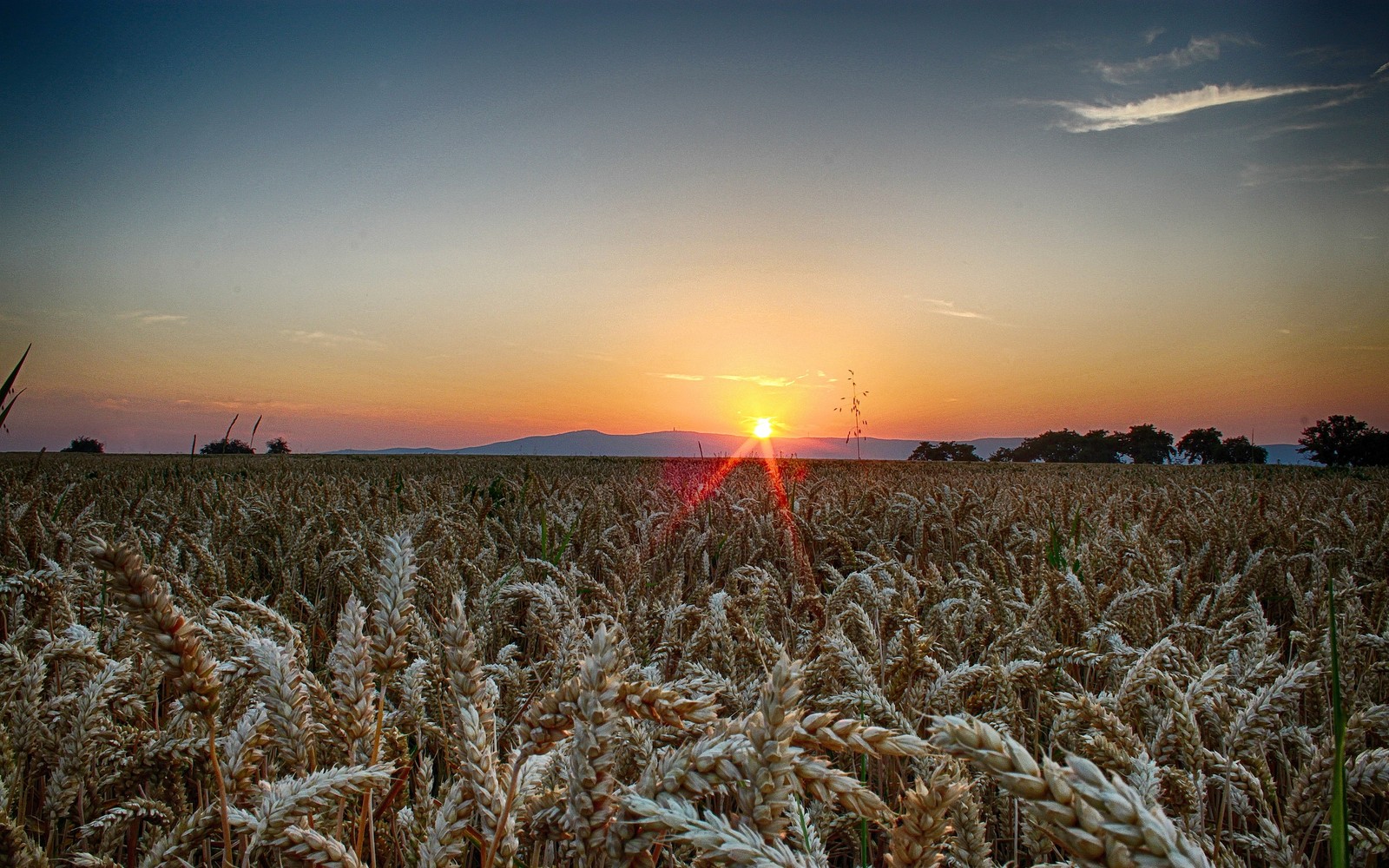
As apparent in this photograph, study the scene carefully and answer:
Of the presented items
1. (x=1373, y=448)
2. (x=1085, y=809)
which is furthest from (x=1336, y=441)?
(x=1085, y=809)

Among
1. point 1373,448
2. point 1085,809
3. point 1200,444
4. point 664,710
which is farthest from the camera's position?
point 1200,444

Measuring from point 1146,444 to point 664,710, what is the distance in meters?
116

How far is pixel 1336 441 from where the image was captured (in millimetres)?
63125

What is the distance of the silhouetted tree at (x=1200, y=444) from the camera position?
93125 millimetres

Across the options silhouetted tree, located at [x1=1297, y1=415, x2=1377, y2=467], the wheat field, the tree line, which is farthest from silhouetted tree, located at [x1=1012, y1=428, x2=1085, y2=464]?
the wheat field

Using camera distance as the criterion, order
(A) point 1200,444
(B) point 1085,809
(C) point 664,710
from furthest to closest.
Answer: (A) point 1200,444
(C) point 664,710
(B) point 1085,809

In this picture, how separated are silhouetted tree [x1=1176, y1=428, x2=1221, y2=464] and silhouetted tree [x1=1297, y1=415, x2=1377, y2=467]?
2592cm

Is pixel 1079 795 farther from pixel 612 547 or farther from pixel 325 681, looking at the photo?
pixel 612 547

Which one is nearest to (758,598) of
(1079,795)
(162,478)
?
(1079,795)

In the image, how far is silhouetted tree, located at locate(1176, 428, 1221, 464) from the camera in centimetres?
9312

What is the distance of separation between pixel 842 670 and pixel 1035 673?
2.12ft

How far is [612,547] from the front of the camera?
4.48m

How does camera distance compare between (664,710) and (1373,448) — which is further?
(1373,448)

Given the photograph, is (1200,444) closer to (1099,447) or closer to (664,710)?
(1099,447)
